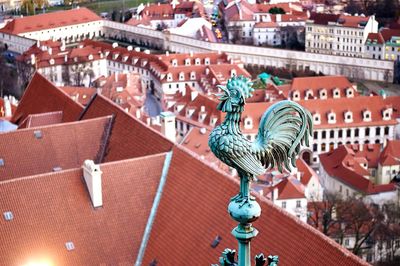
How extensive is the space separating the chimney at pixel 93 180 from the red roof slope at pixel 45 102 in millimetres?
8190

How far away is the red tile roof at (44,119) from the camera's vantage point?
26875mm

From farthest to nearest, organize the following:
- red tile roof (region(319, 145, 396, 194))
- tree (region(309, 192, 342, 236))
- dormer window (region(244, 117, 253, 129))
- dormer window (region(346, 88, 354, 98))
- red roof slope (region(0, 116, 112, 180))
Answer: dormer window (region(346, 88, 354, 98)), dormer window (region(244, 117, 253, 129)), red tile roof (region(319, 145, 396, 194)), tree (region(309, 192, 342, 236)), red roof slope (region(0, 116, 112, 180))

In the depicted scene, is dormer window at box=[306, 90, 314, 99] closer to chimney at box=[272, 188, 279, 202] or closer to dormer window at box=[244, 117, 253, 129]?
dormer window at box=[244, 117, 253, 129]

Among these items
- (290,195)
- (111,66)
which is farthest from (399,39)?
(290,195)

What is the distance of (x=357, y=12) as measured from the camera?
88312 millimetres

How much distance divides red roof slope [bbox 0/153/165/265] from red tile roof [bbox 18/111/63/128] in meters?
8.26

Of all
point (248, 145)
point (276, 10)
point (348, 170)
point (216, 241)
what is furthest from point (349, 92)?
point (248, 145)

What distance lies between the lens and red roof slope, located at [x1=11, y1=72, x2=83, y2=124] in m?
27.3

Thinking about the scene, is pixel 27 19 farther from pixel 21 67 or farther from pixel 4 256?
pixel 4 256

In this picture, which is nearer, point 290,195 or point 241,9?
point 290,195

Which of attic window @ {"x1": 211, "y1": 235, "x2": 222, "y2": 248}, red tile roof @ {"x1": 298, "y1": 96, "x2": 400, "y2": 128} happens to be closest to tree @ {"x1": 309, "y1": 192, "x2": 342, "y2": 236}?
red tile roof @ {"x1": 298, "y1": 96, "x2": 400, "y2": 128}

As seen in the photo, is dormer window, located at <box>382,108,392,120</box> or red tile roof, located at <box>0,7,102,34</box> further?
red tile roof, located at <box>0,7,102,34</box>

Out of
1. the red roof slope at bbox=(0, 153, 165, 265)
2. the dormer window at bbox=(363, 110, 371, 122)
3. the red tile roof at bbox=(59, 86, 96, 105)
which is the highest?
the red roof slope at bbox=(0, 153, 165, 265)

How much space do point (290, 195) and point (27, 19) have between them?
179 feet
